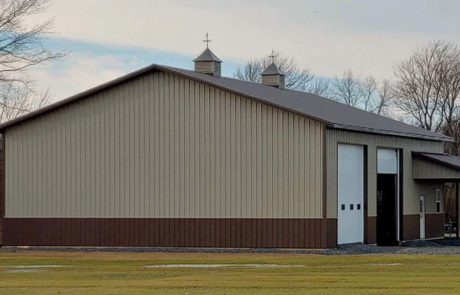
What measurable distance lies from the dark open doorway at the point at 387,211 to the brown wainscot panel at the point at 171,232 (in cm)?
622

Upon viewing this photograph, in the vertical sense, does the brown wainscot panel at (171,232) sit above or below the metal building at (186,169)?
below

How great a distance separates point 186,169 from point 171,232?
7.49ft

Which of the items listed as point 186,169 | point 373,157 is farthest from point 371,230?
point 186,169

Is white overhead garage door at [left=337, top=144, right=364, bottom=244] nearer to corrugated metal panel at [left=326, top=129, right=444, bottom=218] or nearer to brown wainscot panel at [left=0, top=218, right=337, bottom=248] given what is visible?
corrugated metal panel at [left=326, top=129, right=444, bottom=218]

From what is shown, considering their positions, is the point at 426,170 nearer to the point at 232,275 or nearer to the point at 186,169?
the point at 186,169

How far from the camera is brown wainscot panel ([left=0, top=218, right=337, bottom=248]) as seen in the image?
3547 centimetres

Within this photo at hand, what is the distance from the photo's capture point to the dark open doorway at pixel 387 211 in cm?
4156

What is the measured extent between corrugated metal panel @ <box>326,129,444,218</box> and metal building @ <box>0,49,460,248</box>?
0.27 feet

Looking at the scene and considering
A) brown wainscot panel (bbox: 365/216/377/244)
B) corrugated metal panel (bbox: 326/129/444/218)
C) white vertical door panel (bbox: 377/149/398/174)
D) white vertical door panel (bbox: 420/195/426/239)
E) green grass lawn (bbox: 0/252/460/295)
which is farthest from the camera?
white vertical door panel (bbox: 420/195/426/239)

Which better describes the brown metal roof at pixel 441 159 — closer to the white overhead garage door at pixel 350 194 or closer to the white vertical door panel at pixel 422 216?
the white vertical door panel at pixel 422 216

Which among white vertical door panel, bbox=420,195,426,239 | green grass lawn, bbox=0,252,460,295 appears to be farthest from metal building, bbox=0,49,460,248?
white vertical door panel, bbox=420,195,426,239

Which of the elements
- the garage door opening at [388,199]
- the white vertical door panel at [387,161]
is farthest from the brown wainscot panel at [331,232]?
the garage door opening at [388,199]

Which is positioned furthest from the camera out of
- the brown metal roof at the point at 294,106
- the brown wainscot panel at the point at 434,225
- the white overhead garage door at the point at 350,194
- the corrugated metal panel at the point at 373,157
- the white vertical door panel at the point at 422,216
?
the brown wainscot panel at the point at 434,225

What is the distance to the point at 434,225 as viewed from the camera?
4734cm
